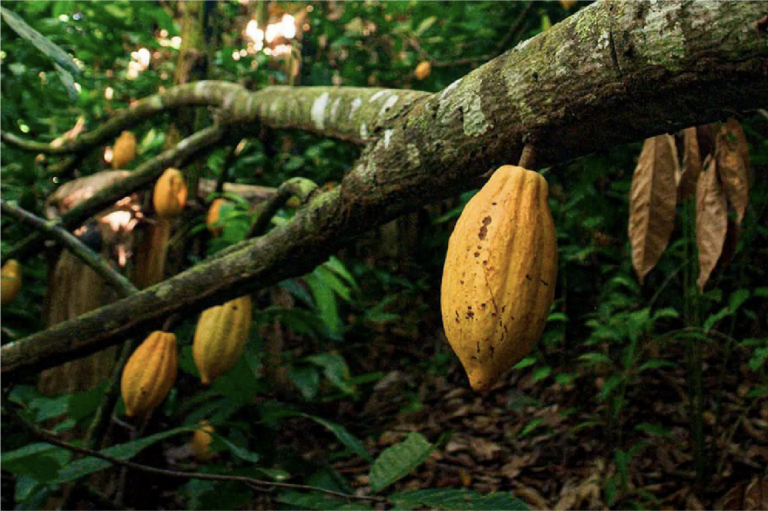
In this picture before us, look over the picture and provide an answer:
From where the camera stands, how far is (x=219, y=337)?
1.30m

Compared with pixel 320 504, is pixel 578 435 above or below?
below

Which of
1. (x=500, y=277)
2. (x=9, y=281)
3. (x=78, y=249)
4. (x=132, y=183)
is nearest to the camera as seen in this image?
(x=500, y=277)

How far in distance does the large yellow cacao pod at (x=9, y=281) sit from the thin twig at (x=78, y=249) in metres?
0.32

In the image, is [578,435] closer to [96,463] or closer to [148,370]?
[148,370]

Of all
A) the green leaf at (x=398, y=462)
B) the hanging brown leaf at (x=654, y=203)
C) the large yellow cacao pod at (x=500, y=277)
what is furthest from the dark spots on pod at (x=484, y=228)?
the green leaf at (x=398, y=462)

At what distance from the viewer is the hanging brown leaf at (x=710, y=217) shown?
2.87ft

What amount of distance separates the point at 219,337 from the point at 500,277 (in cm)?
92

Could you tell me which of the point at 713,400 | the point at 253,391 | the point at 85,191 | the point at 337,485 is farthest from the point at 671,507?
the point at 85,191

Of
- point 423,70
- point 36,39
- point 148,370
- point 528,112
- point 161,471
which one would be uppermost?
point 423,70

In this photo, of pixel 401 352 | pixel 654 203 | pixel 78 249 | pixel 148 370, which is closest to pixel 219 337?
pixel 148 370

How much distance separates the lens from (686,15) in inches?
17.9

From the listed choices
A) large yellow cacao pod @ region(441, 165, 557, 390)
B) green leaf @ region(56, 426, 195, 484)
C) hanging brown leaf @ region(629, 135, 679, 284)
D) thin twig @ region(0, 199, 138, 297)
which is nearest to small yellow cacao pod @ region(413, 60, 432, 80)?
thin twig @ region(0, 199, 138, 297)

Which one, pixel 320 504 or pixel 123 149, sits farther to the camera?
pixel 123 149

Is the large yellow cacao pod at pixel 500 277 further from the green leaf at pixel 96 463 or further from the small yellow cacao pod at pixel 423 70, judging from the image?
the small yellow cacao pod at pixel 423 70
